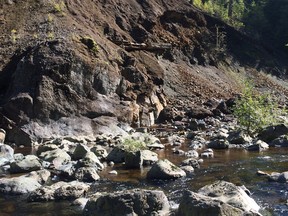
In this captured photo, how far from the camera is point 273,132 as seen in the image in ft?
86.1

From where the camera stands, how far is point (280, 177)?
604 inches

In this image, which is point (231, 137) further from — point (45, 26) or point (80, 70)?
point (45, 26)

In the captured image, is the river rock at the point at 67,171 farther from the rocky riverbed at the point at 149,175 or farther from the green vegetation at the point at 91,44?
the green vegetation at the point at 91,44

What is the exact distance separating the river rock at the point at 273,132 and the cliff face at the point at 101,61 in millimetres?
11660

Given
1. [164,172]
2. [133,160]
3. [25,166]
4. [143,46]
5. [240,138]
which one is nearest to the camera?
[164,172]

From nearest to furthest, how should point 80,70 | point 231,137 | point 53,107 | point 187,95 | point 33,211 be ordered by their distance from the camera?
point 33,211 < point 231,137 < point 53,107 < point 80,70 < point 187,95

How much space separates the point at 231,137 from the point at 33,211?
17.7m

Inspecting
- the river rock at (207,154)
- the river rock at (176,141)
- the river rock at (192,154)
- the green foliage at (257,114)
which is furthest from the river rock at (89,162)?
the green foliage at (257,114)

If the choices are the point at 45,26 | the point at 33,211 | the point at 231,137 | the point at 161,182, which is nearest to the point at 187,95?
the point at 45,26

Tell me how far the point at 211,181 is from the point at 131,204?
5.97 metres

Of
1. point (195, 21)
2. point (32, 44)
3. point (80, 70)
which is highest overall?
point (195, 21)

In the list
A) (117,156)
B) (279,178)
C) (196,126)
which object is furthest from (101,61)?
(279,178)

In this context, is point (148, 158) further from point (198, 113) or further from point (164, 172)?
point (198, 113)

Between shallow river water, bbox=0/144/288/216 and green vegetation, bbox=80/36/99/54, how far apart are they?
1549 cm
